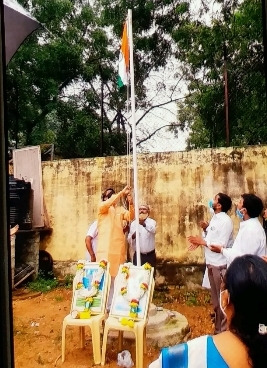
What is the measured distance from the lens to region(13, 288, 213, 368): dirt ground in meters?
1.70

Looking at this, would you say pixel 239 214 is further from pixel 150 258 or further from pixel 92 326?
pixel 92 326

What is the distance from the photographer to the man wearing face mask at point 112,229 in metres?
2.05

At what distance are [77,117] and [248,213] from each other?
0.97 meters

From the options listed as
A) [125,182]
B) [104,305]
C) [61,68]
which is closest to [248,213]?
[125,182]

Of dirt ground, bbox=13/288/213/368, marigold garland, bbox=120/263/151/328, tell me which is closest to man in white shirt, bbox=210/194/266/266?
dirt ground, bbox=13/288/213/368

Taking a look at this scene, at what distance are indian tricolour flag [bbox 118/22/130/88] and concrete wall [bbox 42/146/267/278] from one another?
16.1 inches

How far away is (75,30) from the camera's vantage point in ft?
6.68

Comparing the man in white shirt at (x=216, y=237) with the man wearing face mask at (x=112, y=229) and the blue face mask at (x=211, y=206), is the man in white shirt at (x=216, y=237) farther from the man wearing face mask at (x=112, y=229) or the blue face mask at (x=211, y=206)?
the man wearing face mask at (x=112, y=229)

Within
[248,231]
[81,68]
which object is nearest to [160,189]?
[248,231]

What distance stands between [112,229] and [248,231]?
684mm

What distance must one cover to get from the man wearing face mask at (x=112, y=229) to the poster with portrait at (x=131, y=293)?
33 millimetres

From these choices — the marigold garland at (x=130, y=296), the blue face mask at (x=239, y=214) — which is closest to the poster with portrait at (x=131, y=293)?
the marigold garland at (x=130, y=296)

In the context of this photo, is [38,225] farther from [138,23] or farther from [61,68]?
[138,23]

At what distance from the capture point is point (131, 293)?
2.02 m
